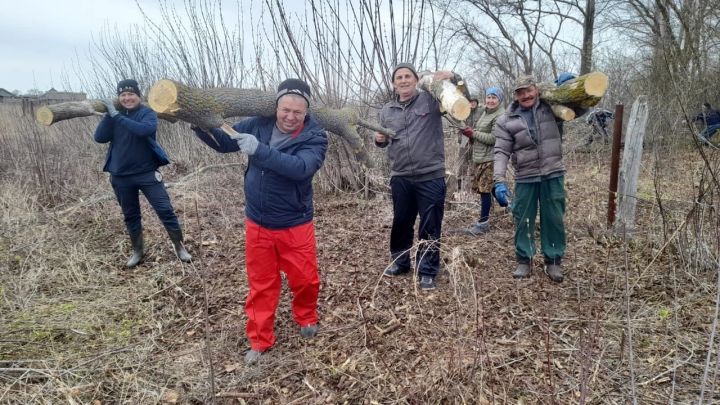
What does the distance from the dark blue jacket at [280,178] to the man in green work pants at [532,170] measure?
1.46m

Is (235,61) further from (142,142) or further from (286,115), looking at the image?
(286,115)

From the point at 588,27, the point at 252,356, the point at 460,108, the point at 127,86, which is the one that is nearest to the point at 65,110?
the point at 127,86

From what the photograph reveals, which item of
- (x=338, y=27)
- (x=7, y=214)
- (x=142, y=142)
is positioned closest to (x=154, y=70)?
(x=7, y=214)

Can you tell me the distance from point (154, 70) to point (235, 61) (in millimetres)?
2531

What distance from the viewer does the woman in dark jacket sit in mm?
3572

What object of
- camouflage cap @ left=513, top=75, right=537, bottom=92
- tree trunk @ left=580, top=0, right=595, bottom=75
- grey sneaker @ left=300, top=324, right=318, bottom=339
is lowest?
grey sneaker @ left=300, top=324, right=318, bottom=339

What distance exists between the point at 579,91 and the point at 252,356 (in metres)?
2.77

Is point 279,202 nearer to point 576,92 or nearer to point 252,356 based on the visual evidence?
point 252,356

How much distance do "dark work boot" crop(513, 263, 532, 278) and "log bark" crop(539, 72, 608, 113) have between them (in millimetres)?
1278

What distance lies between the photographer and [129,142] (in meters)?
3.66

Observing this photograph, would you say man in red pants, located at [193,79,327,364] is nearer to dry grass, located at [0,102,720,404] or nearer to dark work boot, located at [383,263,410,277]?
dry grass, located at [0,102,720,404]

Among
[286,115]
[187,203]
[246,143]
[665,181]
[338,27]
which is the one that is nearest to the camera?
[246,143]

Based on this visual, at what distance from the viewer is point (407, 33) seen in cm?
499

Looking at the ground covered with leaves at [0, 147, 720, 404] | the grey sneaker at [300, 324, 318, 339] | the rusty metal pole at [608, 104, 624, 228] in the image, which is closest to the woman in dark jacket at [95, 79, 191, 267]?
the ground covered with leaves at [0, 147, 720, 404]
